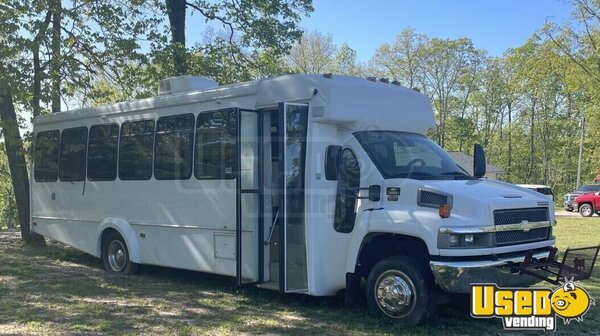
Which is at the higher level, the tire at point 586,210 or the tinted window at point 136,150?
the tinted window at point 136,150

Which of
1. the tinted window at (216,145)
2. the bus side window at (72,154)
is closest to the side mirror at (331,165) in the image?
the tinted window at (216,145)

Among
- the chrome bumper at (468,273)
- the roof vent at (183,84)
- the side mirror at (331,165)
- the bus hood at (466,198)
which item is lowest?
the chrome bumper at (468,273)

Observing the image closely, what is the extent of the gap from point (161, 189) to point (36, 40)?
5358 millimetres

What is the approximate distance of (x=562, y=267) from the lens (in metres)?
6.64

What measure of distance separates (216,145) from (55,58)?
6673 millimetres

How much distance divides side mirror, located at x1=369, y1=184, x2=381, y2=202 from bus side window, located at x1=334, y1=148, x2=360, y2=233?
0.87 ft

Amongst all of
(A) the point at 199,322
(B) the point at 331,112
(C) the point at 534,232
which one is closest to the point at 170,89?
(B) the point at 331,112

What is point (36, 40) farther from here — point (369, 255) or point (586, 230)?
point (586, 230)

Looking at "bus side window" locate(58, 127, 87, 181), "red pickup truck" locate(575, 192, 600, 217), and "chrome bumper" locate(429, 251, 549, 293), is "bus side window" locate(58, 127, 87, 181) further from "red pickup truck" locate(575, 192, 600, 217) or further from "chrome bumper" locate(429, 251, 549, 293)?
"red pickup truck" locate(575, 192, 600, 217)

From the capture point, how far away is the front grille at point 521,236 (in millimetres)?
6457

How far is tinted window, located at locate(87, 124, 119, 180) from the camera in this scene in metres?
10.4

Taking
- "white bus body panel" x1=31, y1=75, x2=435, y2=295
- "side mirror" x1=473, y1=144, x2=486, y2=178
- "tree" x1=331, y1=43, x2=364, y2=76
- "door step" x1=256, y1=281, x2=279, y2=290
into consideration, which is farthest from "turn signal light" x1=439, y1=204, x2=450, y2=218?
"tree" x1=331, y1=43, x2=364, y2=76

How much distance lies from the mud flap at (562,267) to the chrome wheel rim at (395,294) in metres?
1.21

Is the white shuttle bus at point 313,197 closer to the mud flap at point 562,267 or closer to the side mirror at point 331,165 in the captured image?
the side mirror at point 331,165
